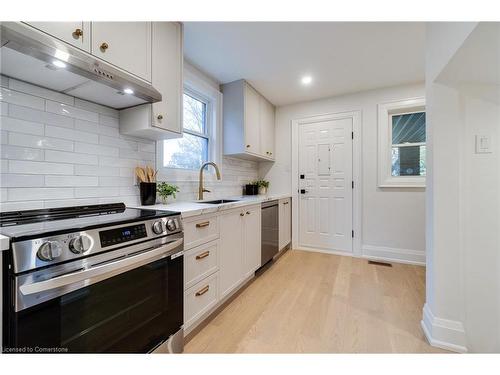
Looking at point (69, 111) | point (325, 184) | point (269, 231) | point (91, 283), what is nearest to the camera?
point (91, 283)

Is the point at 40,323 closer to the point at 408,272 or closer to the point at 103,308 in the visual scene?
the point at 103,308

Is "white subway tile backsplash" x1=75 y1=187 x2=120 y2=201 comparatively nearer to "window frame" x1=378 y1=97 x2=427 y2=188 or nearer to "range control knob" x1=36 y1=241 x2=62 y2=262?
"range control knob" x1=36 y1=241 x2=62 y2=262

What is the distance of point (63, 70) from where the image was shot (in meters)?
1.06

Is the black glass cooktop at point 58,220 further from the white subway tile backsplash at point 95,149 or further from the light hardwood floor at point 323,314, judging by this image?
the light hardwood floor at point 323,314

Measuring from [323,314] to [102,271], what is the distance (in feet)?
5.37

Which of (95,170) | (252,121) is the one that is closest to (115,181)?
(95,170)

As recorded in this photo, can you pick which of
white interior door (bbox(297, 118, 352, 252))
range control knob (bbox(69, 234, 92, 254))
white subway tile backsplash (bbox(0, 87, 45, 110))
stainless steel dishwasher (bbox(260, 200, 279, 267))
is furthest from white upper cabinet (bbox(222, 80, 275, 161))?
range control knob (bbox(69, 234, 92, 254))

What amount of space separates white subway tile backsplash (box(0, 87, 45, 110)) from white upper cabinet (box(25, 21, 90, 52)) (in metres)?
0.41

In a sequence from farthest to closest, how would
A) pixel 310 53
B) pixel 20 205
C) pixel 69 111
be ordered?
pixel 310 53, pixel 69 111, pixel 20 205

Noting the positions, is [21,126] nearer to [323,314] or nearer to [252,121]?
[252,121]

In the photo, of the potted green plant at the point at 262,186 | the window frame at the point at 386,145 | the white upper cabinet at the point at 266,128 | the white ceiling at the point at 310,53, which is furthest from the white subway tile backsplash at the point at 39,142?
the window frame at the point at 386,145

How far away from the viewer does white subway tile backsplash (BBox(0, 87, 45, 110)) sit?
1099mm

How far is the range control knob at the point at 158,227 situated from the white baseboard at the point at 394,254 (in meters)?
2.88

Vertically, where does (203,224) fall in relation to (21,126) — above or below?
below
